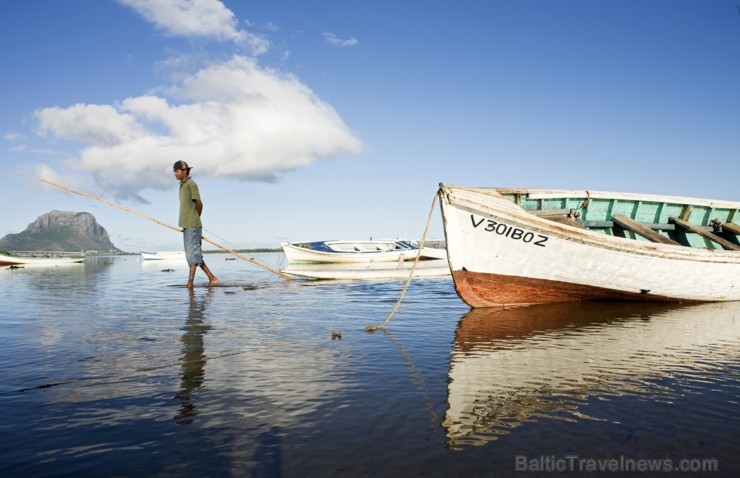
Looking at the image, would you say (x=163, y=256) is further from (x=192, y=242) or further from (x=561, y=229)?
(x=561, y=229)

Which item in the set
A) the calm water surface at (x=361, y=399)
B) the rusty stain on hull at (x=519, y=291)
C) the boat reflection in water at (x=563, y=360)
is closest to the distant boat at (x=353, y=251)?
the rusty stain on hull at (x=519, y=291)

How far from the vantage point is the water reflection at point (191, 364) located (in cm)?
325

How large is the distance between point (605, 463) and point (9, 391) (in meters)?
4.37

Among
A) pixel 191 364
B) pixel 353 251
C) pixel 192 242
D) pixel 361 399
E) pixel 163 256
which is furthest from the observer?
pixel 163 256

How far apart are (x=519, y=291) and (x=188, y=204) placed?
8.85 meters

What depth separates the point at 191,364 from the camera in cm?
457

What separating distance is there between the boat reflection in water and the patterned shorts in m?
7.89

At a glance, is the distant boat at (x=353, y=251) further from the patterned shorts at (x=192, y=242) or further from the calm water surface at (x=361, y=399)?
the calm water surface at (x=361, y=399)

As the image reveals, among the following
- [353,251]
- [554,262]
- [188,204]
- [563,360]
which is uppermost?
[188,204]

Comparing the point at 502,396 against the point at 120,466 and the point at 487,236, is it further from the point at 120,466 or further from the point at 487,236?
the point at 487,236

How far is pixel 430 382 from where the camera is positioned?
3992 mm

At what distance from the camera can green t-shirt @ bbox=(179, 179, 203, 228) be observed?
12.5m

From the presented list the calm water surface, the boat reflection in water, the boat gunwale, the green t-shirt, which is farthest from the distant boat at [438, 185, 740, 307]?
the green t-shirt

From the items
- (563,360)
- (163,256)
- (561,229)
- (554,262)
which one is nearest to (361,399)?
(563,360)
